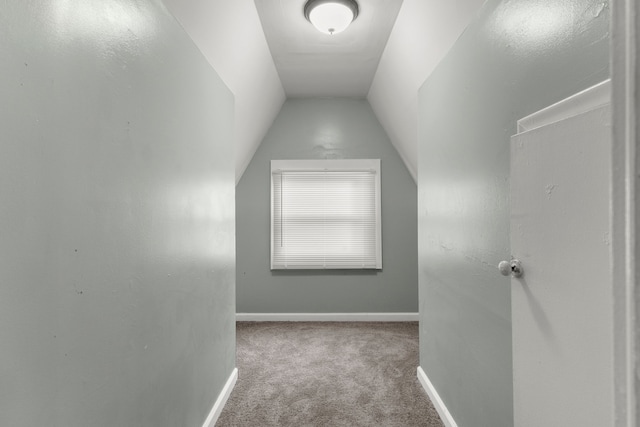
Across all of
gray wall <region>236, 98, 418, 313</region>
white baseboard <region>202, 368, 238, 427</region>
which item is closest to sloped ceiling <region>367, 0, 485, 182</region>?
gray wall <region>236, 98, 418, 313</region>

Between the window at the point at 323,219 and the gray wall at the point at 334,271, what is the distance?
0.33ft

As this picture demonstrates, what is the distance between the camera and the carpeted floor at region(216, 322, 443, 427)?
1.99 metres

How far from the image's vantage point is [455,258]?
1.75 m

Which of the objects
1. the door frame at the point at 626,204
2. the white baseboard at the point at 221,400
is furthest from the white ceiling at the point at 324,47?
the white baseboard at the point at 221,400

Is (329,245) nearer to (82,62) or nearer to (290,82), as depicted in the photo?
(290,82)

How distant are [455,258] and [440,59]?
1.11 m

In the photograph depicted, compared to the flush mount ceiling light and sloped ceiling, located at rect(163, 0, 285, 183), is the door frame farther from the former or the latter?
the flush mount ceiling light

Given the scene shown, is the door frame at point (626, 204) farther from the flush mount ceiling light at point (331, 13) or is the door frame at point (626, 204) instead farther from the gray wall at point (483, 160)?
the flush mount ceiling light at point (331, 13)

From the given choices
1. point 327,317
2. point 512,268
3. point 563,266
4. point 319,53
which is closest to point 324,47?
point 319,53

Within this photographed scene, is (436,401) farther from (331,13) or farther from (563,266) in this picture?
(331,13)

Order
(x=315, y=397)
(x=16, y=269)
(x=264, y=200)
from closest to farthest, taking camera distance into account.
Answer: (x=16, y=269) < (x=315, y=397) < (x=264, y=200)

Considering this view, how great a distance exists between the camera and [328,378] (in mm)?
2436

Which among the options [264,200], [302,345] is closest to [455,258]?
[302,345]

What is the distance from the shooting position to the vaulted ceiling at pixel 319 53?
1707 millimetres
